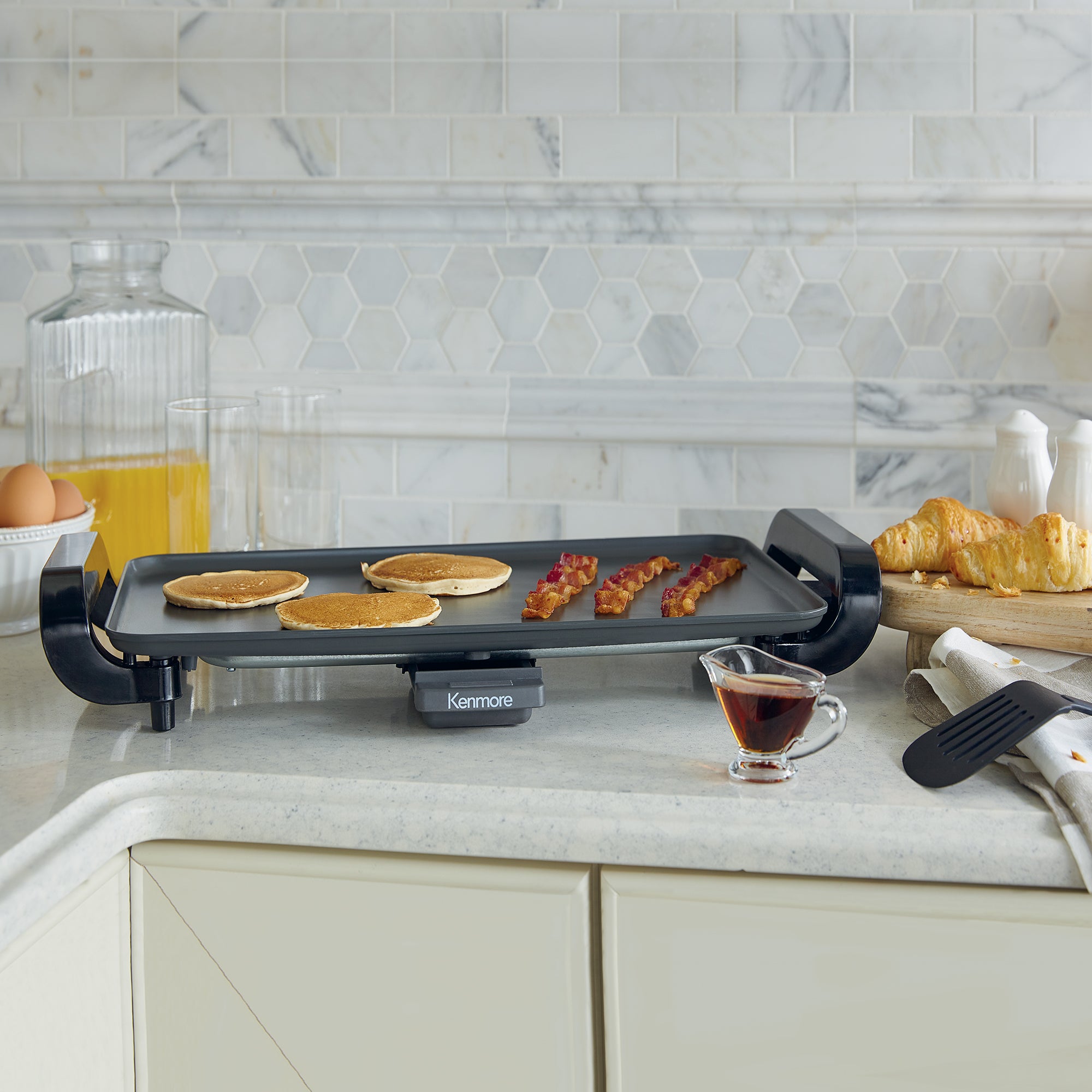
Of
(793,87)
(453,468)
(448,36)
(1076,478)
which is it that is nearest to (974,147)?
(793,87)

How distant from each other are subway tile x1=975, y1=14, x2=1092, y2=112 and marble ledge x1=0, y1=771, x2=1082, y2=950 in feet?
3.87

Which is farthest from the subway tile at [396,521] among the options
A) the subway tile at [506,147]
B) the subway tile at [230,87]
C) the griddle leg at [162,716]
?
the griddle leg at [162,716]

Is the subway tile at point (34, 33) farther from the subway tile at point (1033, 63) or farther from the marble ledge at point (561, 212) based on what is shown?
the subway tile at point (1033, 63)

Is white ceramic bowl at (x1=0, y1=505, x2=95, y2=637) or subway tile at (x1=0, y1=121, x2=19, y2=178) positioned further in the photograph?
subway tile at (x1=0, y1=121, x2=19, y2=178)

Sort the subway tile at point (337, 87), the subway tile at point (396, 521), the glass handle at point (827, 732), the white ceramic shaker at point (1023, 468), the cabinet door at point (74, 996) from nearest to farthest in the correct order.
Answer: the cabinet door at point (74, 996)
the glass handle at point (827, 732)
the white ceramic shaker at point (1023, 468)
the subway tile at point (337, 87)
the subway tile at point (396, 521)

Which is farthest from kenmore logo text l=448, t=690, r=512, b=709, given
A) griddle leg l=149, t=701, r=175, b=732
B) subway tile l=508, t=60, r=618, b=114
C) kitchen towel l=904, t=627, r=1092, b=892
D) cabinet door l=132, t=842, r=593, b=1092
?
subway tile l=508, t=60, r=618, b=114

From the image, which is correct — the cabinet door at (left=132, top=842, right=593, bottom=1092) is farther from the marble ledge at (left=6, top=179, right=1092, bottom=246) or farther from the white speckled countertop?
the marble ledge at (left=6, top=179, right=1092, bottom=246)

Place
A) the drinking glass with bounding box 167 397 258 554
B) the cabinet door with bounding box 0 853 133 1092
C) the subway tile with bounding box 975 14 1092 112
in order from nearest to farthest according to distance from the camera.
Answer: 1. the cabinet door with bounding box 0 853 133 1092
2. the drinking glass with bounding box 167 397 258 554
3. the subway tile with bounding box 975 14 1092 112

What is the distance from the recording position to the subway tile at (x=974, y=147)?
1.59 meters

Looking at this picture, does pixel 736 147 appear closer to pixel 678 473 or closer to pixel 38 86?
pixel 678 473

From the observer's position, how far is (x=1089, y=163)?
5.17 feet

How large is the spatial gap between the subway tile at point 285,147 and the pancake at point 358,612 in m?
0.91

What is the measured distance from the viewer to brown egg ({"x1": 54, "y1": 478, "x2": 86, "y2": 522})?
1.29 m

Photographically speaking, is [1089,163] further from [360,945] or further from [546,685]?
[360,945]
